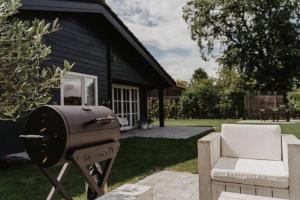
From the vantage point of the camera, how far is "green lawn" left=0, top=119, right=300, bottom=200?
4289 millimetres

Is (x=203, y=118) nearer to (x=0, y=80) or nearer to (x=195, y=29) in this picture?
(x=195, y=29)

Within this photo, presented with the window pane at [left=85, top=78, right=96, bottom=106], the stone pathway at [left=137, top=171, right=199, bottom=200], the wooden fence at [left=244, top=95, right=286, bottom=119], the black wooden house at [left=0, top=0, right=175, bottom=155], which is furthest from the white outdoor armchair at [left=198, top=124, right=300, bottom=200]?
the wooden fence at [left=244, top=95, right=286, bottom=119]

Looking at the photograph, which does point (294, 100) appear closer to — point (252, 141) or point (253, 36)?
point (253, 36)

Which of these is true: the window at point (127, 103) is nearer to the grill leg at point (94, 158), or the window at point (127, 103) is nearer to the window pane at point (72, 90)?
the window pane at point (72, 90)

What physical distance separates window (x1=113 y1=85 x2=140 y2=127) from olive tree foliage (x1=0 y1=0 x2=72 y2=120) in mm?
10525

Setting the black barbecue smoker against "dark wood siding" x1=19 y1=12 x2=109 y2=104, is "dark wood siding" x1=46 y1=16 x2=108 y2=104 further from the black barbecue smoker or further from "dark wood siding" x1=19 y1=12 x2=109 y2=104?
the black barbecue smoker

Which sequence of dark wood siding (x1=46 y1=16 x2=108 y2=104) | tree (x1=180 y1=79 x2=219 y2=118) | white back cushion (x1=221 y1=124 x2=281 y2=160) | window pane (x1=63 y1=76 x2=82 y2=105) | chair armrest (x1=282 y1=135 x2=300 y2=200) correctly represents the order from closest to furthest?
chair armrest (x1=282 y1=135 x2=300 y2=200) → white back cushion (x1=221 y1=124 x2=281 y2=160) → dark wood siding (x1=46 y1=16 x2=108 y2=104) → window pane (x1=63 y1=76 x2=82 y2=105) → tree (x1=180 y1=79 x2=219 y2=118)

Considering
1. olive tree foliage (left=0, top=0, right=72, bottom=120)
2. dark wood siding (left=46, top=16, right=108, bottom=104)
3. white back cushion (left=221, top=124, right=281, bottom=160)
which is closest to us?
olive tree foliage (left=0, top=0, right=72, bottom=120)

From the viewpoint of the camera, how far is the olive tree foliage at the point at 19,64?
7.09ft

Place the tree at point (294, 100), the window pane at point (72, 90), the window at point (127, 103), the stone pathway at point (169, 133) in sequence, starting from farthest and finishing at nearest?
the tree at point (294, 100) → the window at point (127, 103) → the stone pathway at point (169, 133) → the window pane at point (72, 90)

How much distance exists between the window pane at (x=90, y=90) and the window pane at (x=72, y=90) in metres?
0.37

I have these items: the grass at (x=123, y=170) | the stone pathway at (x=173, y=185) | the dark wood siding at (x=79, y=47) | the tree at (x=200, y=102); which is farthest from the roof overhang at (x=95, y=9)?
the tree at (x=200, y=102)

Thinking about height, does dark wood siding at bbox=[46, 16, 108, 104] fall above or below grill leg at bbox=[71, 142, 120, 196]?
above

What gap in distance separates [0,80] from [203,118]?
2012cm
